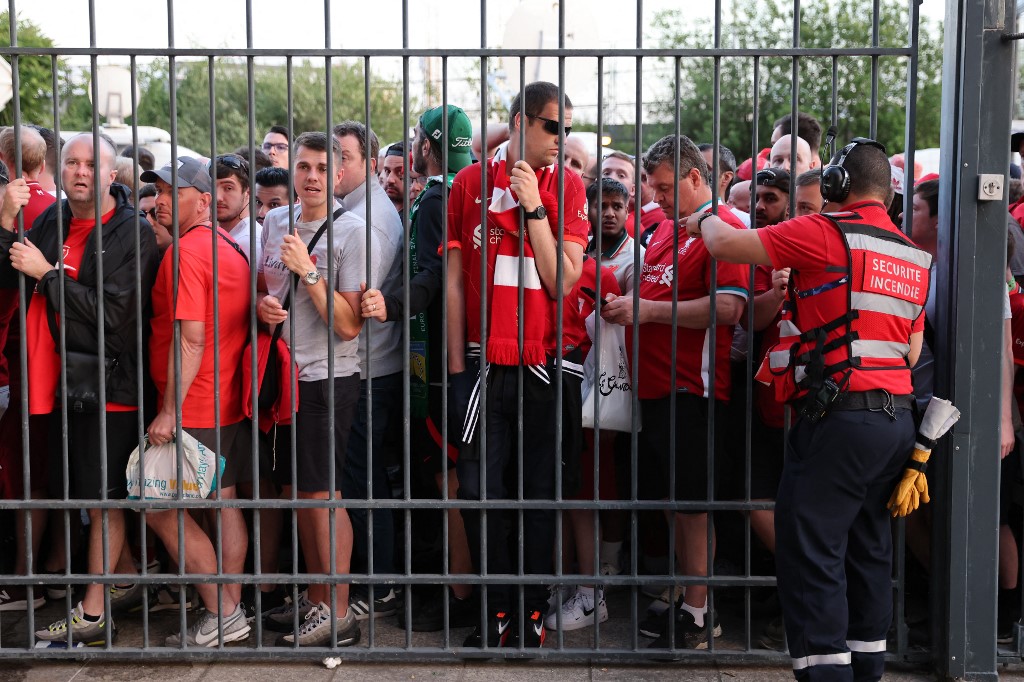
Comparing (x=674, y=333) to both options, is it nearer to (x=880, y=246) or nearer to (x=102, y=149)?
(x=880, y=246)

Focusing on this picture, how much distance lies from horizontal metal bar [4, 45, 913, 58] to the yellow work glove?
146cm

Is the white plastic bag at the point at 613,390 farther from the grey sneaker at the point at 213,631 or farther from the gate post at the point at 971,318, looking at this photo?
the grey sneaker at the point at 213,631

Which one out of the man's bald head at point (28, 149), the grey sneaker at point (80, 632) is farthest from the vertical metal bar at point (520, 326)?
the man's bald head at point (28, 149)

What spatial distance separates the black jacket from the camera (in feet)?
14.5

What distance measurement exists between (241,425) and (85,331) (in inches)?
28.3

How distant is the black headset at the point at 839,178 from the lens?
3.81m

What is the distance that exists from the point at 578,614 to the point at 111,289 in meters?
2.37

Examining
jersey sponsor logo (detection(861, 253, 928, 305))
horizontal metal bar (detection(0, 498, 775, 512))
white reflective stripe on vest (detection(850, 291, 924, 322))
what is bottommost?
horizontal metal bar (detection(0, 498, 775, 512))

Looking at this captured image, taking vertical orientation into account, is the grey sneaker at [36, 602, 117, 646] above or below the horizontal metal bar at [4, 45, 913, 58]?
below

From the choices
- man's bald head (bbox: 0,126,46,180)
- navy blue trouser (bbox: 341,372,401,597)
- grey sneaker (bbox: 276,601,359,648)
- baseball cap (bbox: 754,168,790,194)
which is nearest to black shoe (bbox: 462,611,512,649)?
grey sneaker (bbox: 276,601,359,648)

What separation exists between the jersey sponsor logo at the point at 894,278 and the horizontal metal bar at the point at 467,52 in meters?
0.86

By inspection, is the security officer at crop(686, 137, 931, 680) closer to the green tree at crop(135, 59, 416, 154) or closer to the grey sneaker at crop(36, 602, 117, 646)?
the grey sneaker at crop(36, 602, 117, 646)

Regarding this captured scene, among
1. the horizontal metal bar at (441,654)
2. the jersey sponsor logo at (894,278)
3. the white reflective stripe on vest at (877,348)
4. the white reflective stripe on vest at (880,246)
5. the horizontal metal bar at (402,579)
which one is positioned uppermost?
the white reflective stripe on vest at (880,246)

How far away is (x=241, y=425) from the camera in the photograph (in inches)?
186
